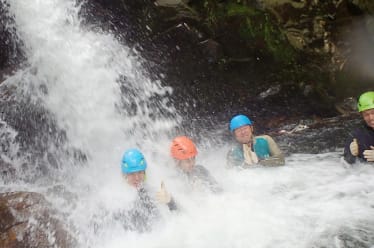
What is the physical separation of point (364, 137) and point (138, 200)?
11.5 feet

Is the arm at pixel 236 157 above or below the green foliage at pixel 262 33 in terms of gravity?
below

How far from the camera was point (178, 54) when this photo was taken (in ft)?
36.9

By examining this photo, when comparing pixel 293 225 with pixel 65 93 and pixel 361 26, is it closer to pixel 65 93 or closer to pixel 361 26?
pixel 65 93

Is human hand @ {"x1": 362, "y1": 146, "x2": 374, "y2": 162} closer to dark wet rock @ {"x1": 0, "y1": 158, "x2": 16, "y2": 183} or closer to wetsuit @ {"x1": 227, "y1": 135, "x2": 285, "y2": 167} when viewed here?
wetsuit @ {"x1": 227, "y1": 135, "x2": 285, "y2": 167}

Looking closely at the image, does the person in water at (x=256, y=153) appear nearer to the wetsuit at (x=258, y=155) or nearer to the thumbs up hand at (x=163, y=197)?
the wetsuit at (x=258, y=155)

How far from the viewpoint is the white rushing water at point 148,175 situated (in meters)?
5.20

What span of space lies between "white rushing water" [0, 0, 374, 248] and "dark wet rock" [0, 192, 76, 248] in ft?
0.75

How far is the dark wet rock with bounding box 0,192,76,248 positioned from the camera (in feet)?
17.2

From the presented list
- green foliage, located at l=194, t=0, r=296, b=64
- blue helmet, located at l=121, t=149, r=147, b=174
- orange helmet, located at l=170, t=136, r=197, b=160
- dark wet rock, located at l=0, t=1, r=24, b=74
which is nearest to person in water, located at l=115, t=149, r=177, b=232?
blue helmet, located at l=121, t=149, r=147, b=174

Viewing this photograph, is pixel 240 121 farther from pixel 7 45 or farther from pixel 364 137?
pixel 7 45

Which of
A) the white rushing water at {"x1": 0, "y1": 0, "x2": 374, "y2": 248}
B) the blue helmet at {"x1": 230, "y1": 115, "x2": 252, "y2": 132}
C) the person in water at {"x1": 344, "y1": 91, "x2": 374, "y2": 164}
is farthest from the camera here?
the blue helmet at {"x1": 230, "y1": 115, "x2": 252, "y2": 132}

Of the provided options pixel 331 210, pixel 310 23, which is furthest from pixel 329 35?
pixel 331 210

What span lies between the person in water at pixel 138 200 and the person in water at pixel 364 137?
296cm

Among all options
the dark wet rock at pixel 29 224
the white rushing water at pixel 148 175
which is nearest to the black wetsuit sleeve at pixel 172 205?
the white rushing water at pixel 148 175
